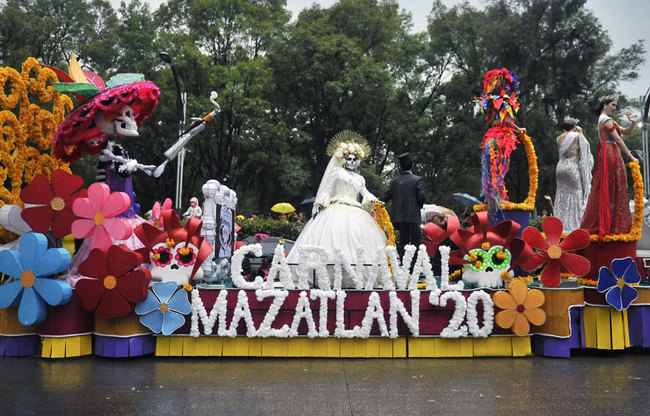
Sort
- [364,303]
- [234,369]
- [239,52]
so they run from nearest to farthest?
[234,369], [364,303], [239,52]

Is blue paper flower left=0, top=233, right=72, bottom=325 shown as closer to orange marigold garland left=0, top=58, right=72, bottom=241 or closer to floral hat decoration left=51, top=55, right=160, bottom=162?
orange marigold garland left=0, top=58, right=72, bottom=241

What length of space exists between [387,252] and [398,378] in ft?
4.75

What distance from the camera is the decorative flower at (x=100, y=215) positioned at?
19.1ft

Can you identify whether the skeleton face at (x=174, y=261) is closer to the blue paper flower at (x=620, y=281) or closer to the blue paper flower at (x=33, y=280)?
the blue paper flower at (x=33, y=280)

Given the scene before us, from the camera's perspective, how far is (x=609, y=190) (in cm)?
646

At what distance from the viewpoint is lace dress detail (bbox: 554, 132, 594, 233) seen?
27.2ft

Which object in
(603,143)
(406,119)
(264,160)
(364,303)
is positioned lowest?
(364,303)

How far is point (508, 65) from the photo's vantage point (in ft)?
81.7

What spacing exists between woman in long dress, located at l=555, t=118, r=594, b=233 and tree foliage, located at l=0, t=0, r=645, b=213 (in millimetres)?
14859

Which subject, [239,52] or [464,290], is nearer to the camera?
[464,290]

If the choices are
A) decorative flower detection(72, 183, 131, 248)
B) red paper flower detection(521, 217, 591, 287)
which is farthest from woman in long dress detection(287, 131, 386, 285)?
decorative flower detection(72, 183, 131, 248)

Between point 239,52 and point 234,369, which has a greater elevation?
point 239,52

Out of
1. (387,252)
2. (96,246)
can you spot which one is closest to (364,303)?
(387,252)

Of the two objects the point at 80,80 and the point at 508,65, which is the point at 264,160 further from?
the point at 80,80
